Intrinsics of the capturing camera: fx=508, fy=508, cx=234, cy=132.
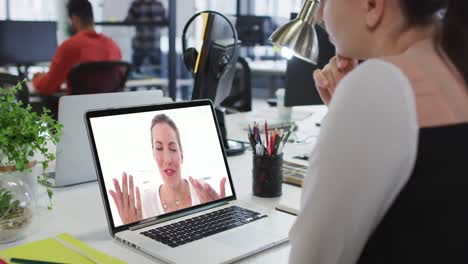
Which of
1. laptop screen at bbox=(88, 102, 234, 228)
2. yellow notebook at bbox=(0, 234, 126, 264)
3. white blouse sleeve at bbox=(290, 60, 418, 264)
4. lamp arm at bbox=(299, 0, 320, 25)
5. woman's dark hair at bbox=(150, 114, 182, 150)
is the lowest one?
yellow notebook at bbox=(0, 234, 126, 264)

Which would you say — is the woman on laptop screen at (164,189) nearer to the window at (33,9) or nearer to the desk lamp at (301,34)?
the desk lamp at (301,34)

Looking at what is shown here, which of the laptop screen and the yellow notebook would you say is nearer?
the yellow notebook

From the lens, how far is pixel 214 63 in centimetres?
166

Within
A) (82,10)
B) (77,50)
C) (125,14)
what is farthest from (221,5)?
(77,50)

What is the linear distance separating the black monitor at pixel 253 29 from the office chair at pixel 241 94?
6.74 feet

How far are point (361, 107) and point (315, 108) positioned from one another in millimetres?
2199

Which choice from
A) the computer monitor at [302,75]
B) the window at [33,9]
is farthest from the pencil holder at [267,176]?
the window at [33,9]

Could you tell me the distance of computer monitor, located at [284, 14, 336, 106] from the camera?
2047 mm

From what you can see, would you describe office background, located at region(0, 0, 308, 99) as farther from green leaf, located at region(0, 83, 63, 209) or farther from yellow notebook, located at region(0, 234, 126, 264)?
yellow notebook, located at region(0, 234, 126, 264)

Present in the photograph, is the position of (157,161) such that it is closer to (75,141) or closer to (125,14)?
(75,141)

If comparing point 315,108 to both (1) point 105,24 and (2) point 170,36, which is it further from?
(1) point 105,24

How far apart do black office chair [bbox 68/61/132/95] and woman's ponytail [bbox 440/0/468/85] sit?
9.58 feet

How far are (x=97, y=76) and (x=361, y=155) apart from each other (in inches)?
119

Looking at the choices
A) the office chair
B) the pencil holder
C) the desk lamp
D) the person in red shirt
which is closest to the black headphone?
the desk lamp
